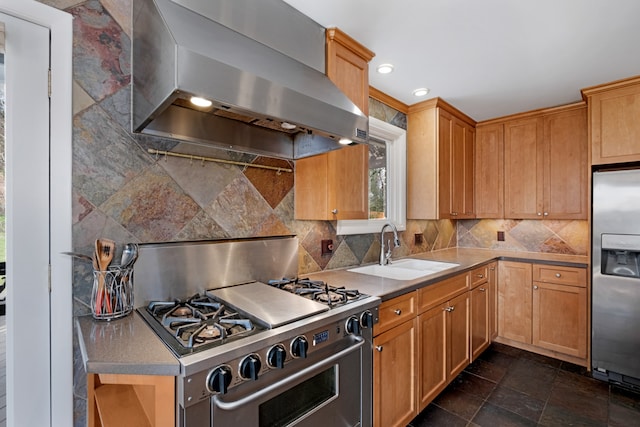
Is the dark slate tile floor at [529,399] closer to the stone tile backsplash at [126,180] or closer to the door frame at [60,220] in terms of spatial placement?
the stone tile backsplash at [126,180]

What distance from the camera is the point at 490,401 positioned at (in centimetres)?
220

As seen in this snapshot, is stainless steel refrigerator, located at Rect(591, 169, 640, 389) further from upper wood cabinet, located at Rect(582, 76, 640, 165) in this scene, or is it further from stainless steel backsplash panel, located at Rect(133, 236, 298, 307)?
stainless steel backsplash panel, located at Rect(133, 236, 298, 307)

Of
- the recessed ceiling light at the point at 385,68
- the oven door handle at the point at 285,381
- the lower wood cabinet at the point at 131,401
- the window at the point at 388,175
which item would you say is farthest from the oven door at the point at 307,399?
the recessed ceiling light at the point at 385,68

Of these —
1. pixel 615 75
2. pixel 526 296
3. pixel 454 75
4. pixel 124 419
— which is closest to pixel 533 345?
pixel 526 296

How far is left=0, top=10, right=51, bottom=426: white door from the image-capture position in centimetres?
112

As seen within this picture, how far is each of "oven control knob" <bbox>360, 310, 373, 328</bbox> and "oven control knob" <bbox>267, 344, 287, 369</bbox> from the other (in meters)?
0.49

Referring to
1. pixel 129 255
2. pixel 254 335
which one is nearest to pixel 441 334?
pixel 254 335

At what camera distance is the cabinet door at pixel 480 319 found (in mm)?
2604

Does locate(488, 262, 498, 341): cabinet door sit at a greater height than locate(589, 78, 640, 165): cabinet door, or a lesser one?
lesser

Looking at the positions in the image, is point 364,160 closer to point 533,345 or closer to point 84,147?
point 84,147

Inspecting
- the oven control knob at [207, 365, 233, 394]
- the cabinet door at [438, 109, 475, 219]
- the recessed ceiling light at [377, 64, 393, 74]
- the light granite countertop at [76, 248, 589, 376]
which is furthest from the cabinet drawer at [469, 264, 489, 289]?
the oven control knob at [207, 365, 233, 394]

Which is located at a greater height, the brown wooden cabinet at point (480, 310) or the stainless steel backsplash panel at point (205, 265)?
the stainless steel backsplash panel at point (205, 265)

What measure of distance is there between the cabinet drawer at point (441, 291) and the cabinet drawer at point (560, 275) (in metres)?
0.91

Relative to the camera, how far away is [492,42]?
1900 mm
